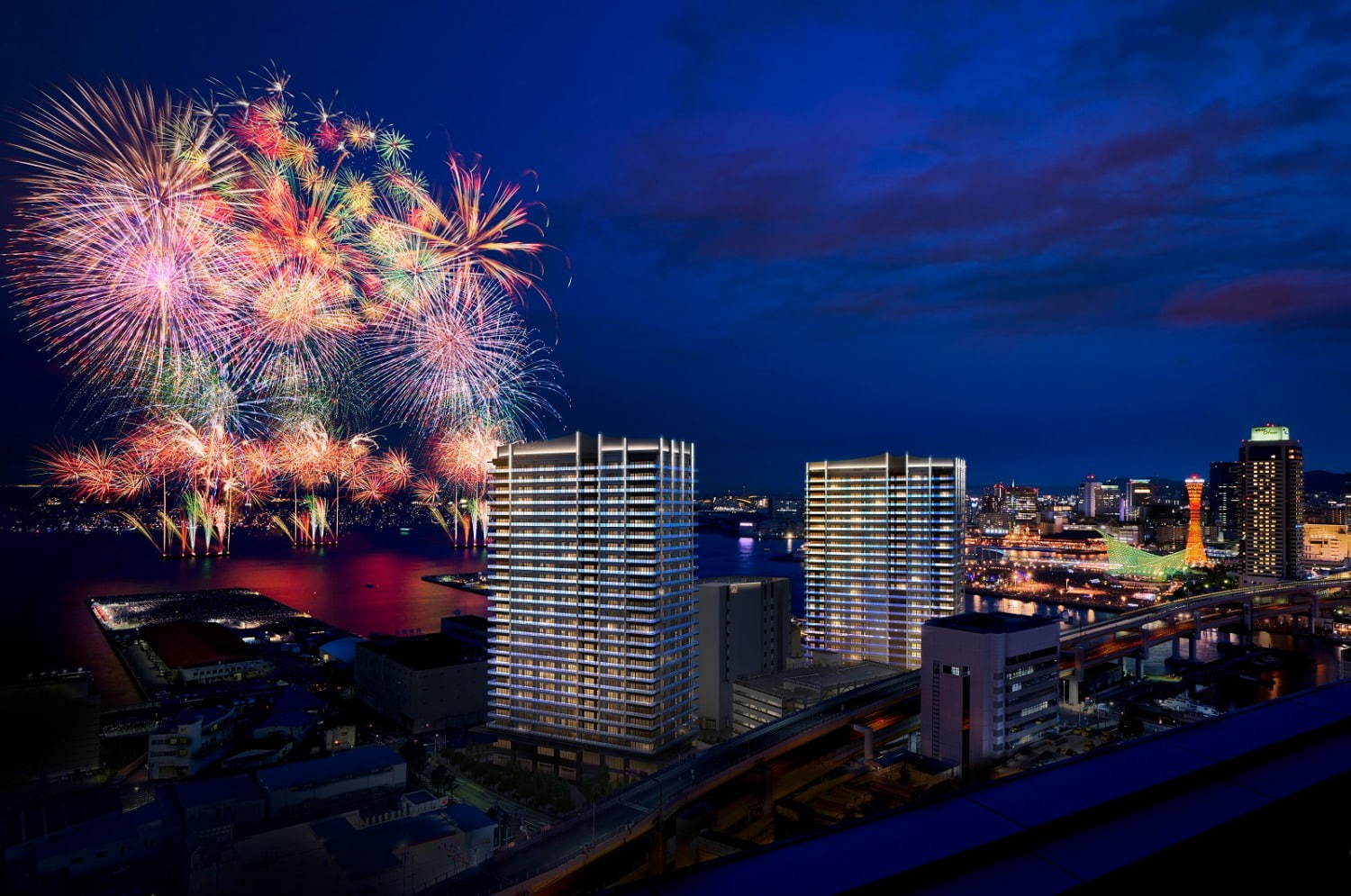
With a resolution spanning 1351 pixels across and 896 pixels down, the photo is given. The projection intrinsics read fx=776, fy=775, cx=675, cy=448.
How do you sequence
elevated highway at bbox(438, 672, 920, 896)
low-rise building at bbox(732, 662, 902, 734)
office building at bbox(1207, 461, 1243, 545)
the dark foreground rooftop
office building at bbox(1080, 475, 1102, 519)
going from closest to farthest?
elevated highway at bbox(438, 672, 920, 896) < the dark foreground rooftop < low-rise building at bbox(732, 662, 902, 734) < office building at bbox(1207, 461, 1243, 545) < office building at bbox(1080, 475, 1102, 519)


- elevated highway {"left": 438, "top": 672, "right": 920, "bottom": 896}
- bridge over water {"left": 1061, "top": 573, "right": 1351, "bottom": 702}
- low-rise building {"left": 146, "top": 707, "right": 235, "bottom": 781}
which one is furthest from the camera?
bridge over water {"left": 1061, "top": 573, "right": 1351, "bottom": 702}

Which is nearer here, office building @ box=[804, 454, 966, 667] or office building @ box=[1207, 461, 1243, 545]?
office building @ box=[804, 454, 966, 667]

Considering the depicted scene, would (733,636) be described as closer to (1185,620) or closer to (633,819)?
(633,819)

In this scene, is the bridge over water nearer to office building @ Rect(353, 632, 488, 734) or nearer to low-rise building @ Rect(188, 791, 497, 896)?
office building @ Rect(353, 632, 488, 734)

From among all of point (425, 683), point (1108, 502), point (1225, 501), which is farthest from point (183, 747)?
point (1108, 502)

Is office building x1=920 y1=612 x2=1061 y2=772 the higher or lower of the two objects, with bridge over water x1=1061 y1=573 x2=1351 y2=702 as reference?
higher

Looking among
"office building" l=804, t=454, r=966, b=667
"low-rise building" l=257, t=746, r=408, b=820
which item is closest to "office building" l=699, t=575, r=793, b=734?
"office building" l=804, t=454, r=966, b=667

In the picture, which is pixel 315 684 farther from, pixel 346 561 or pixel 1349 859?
pixel 346 561
